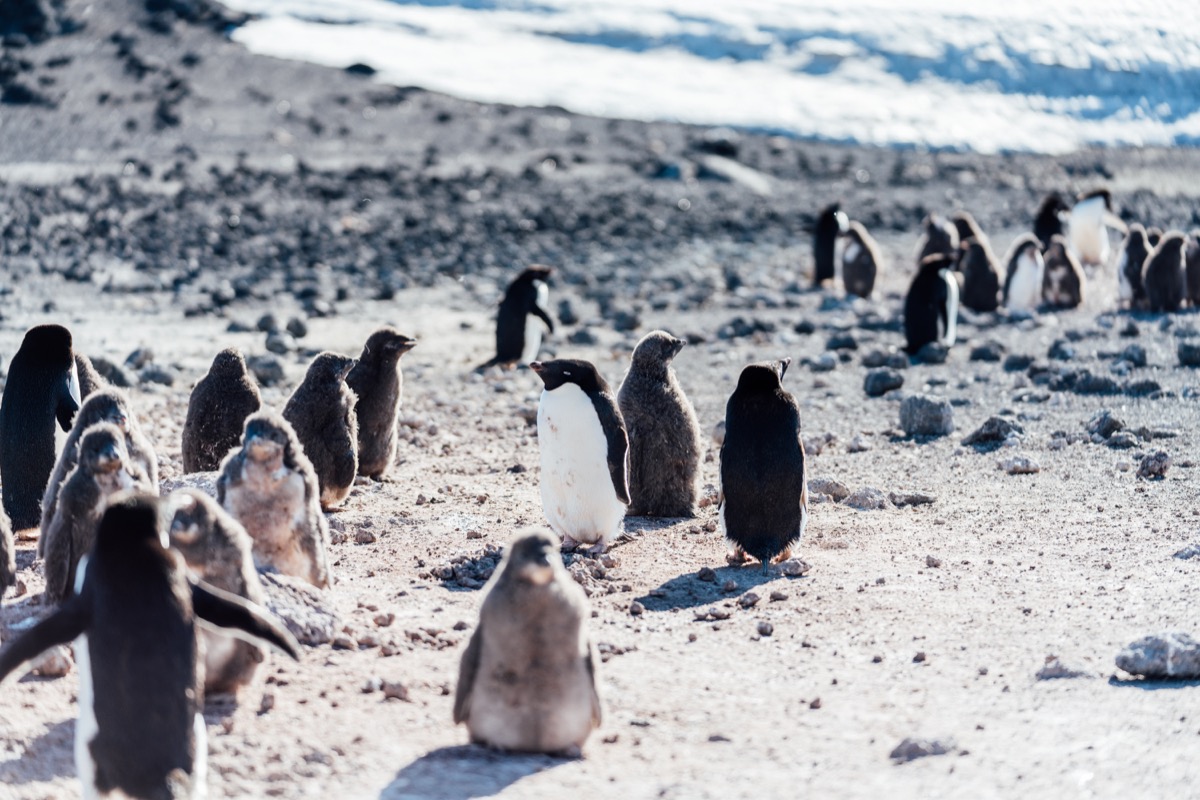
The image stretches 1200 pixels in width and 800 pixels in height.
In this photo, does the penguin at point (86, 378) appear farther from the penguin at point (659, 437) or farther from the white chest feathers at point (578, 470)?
the penguin at point (659, 437)

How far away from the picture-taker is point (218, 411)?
24.9 ft

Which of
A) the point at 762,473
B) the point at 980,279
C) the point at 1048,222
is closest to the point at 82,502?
the point at 762,473

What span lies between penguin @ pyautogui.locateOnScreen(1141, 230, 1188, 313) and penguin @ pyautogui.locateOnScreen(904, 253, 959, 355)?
2.18m

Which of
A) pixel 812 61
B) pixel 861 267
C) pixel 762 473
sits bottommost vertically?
pixel 762 473

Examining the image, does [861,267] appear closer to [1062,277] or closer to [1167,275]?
[1062,277]

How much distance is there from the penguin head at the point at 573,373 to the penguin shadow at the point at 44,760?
289cm

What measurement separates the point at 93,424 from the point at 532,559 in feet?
7.95

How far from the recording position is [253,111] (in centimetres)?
2552

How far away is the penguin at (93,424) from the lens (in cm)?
609

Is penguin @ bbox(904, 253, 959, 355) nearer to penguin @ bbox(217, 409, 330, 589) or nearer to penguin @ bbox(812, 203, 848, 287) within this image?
penguin @ bbox(812, 203, 848, 287)

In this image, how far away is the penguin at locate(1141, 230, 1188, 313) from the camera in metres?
14.2

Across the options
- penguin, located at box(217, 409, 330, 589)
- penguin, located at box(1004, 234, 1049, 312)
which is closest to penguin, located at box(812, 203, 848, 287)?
penguin, located at box(1004, 234, 1049, 312)

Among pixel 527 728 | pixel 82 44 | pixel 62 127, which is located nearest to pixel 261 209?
pixel 62 127

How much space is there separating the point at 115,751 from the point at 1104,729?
2822 mm
